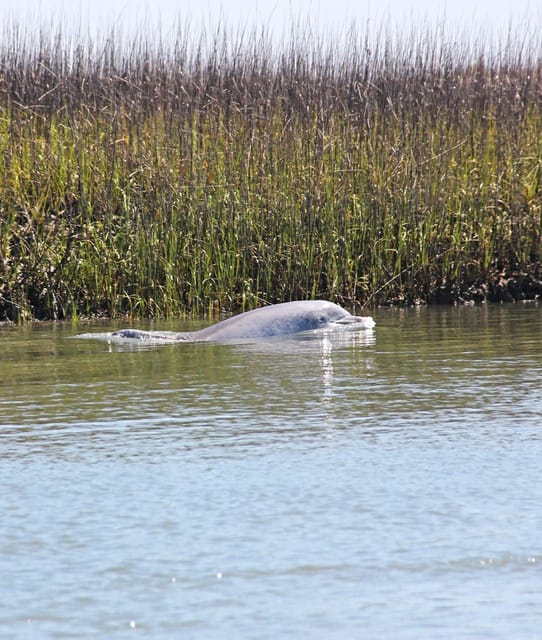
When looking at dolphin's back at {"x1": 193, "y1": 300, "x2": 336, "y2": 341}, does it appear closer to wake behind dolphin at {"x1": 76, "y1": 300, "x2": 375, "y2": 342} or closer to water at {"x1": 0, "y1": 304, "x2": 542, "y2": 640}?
wake behind dolphin at {"x1": 76, "y1": 300, "x2": 375, "y2": 342}

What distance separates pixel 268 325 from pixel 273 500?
4190mm

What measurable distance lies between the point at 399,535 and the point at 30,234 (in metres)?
6.65

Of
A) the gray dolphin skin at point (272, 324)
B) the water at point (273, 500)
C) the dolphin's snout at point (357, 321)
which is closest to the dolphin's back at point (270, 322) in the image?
the gray dolphin skin at point (272, 324)

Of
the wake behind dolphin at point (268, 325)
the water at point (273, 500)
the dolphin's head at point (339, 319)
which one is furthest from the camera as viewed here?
the dolphin's head at point (339, 319)

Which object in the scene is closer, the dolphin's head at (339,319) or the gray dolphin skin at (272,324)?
the gray dolphin skin at (272,324)

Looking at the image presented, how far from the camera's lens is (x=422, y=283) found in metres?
9.64

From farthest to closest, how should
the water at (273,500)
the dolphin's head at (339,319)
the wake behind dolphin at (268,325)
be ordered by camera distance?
the dolphin's head at (339,319)
the wake behind dolphin at (268,325)
the water at (273,500)

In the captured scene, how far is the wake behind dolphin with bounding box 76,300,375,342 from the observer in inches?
291

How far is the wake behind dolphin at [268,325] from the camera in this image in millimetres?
7387

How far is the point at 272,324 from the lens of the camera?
755 centimetres

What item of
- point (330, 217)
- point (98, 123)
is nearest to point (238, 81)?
point (98, 123)

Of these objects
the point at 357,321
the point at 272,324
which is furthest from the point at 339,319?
the point at 272,324

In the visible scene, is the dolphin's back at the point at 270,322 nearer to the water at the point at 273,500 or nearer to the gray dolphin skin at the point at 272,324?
the gray dolphin skin at the point at 272,324

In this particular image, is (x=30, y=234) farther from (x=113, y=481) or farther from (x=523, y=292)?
(x=113, y=481)
